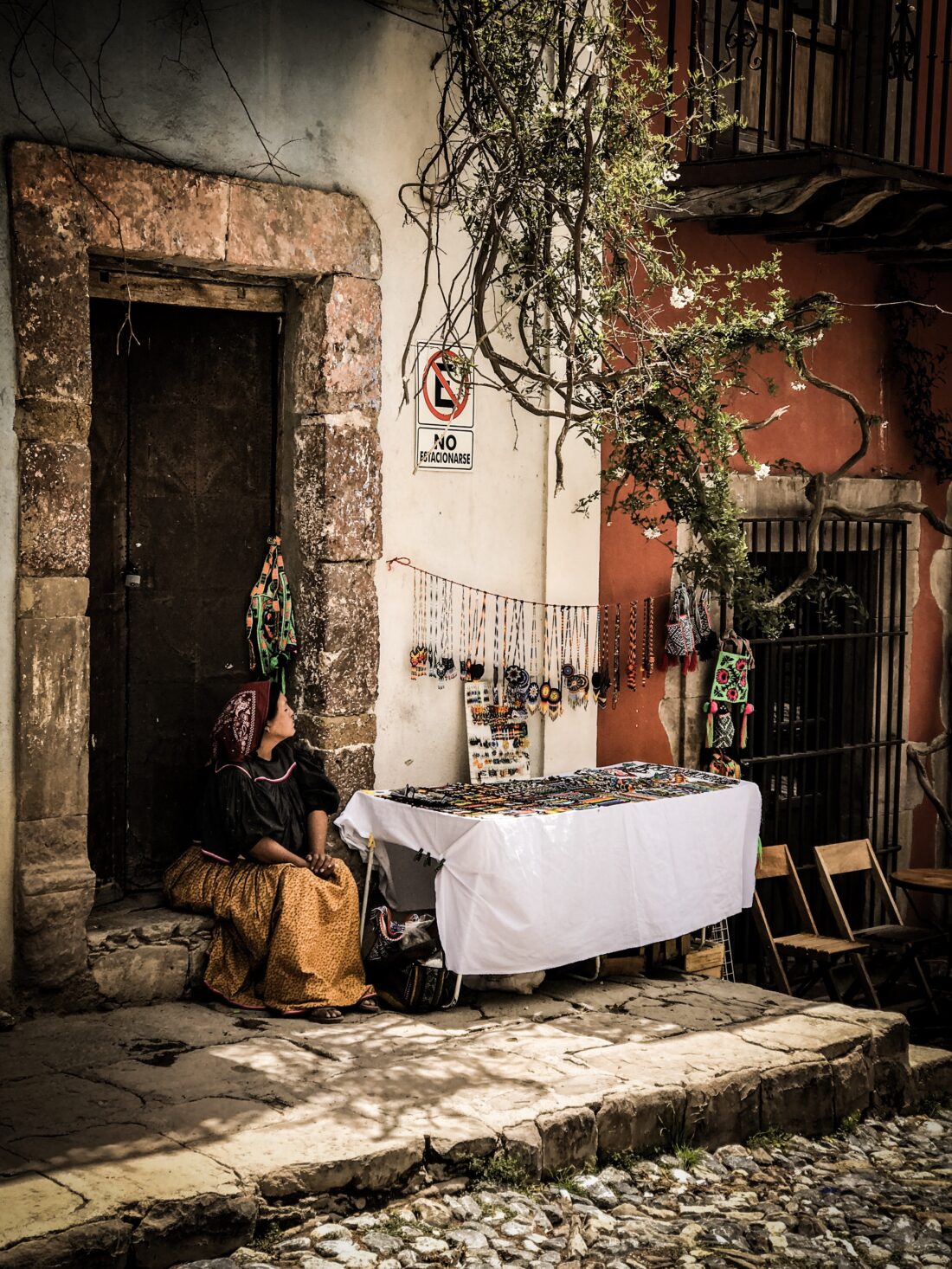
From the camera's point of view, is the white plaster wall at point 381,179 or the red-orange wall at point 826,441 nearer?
the white plaster wall at point 381,179

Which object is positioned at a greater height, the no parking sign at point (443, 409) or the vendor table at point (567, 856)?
the no parking sign at point (443, 409)

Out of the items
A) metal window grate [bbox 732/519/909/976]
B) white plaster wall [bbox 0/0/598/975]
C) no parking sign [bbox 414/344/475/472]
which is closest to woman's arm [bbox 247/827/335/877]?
white plaster wall [bbox 0/0/598/975]

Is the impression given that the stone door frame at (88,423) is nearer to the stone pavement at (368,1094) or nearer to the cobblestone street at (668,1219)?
the stone pavement at (368,1094)

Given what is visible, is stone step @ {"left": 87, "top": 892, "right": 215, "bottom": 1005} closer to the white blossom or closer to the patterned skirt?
the patterned skirt


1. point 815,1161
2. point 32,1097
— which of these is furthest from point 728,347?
point 32,1097

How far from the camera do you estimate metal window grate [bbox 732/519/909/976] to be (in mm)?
8547

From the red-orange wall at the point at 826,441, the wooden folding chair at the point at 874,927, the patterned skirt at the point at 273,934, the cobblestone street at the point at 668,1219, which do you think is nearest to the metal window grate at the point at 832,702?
the red-orange wall at the point at 826,441

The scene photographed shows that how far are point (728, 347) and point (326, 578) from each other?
2049 mm

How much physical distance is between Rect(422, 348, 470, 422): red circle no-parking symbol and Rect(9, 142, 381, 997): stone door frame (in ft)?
1.05

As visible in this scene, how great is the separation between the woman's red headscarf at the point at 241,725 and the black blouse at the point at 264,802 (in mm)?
60

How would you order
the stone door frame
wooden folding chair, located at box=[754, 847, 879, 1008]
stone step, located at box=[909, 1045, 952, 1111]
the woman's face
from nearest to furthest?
the stone door frame < the woman's face < stone step, located at box=[909, 1045, 952, 1111] < wooden folding chair, located at box=[754, 847, 879, 1008]

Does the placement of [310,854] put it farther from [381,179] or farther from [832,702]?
[832,702]

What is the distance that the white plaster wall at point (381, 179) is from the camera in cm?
571

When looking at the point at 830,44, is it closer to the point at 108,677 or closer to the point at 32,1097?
the point at 108,677
